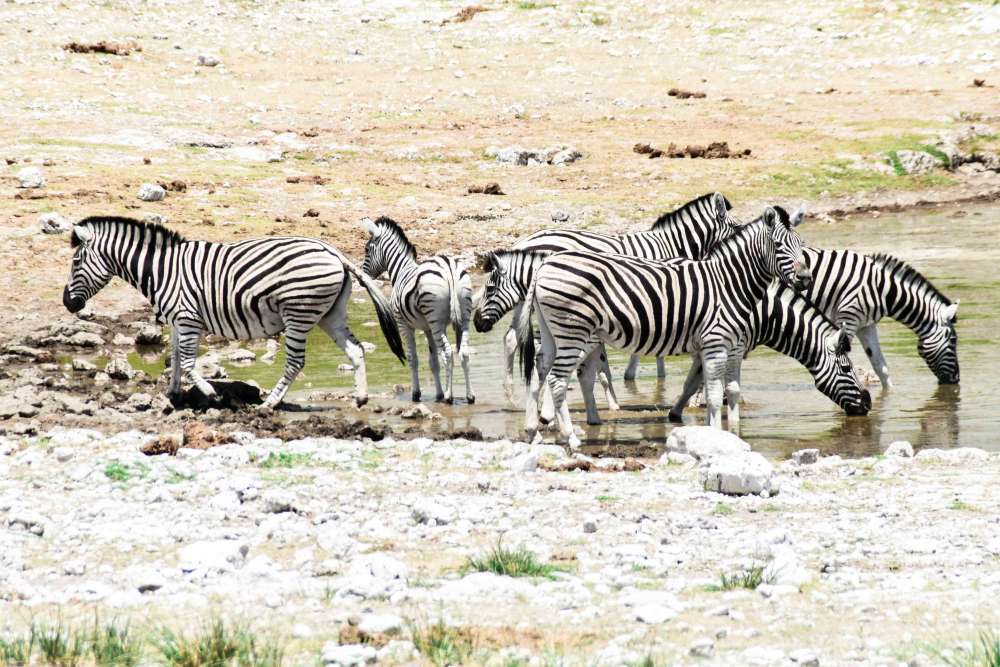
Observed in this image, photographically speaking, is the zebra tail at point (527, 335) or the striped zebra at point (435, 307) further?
the striped zebra at point (435, 307)

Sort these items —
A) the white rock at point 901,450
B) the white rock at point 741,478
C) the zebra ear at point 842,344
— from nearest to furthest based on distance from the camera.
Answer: the white rock at point 741,478, the white rock at point 901,450, the zebra ear at point 842,344

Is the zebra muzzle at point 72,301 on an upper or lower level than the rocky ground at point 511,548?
upper

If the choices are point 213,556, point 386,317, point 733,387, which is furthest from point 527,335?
point 213,556

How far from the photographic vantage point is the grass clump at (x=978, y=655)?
18.8ft

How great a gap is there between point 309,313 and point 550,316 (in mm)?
3361

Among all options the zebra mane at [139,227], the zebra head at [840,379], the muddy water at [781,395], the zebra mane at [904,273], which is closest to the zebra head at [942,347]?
the muddy water at [781,395]

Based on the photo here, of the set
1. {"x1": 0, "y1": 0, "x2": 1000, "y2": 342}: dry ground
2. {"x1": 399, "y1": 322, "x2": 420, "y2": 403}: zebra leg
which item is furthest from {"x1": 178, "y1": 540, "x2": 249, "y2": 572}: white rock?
{"x1": 0, "y1": 0, "x2": 1000, "y2": 342}: dry ground

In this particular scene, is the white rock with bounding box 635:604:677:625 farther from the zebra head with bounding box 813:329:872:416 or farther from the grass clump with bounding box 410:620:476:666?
the zebra head with bounding box 813:329:872:416

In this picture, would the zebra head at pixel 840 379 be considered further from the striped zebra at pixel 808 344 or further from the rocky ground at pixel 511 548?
the rocky ground at pixel 511 548

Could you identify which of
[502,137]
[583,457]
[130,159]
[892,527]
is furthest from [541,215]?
[892,527]

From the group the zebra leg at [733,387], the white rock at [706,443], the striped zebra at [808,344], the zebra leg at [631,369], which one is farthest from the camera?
the zebra leg at [631,369]

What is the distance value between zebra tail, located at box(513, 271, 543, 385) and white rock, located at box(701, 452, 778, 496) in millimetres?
3923

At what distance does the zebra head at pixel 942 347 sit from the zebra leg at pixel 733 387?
12.2 ft

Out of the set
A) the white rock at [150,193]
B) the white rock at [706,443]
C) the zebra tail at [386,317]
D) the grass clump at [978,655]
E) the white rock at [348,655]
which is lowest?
the white rock at [348,655]
